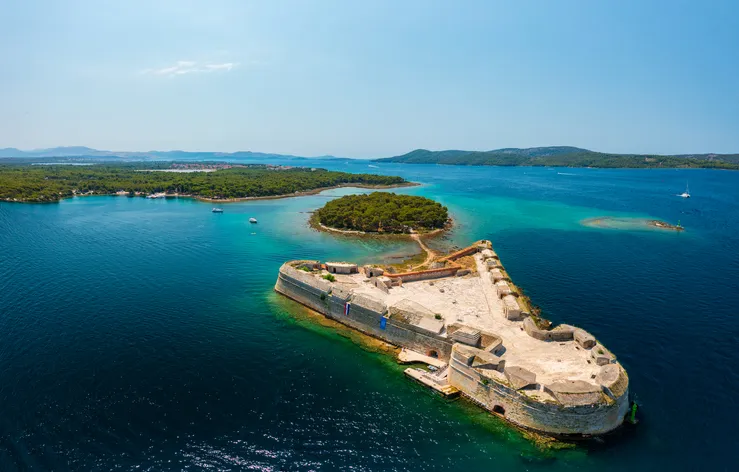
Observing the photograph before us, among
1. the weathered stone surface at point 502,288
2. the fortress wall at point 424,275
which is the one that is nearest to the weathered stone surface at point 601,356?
the weathered stone surface at point 502,288

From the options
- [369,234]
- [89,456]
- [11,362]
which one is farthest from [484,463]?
[369,234]

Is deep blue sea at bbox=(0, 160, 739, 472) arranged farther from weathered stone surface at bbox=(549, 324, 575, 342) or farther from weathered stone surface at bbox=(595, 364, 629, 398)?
weathered stone surface at bbox=(549, 324, 575, 342)

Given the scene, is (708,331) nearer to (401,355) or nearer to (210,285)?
(401,355)

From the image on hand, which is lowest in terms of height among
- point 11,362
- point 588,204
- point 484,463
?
point 484,463

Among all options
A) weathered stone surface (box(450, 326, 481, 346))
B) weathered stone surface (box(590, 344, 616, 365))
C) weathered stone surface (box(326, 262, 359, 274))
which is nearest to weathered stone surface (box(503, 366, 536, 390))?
weathered stone surface (box(450, 326, 481, 346))

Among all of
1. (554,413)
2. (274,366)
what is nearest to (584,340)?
(554,413)

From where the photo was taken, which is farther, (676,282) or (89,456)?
(676,282)
